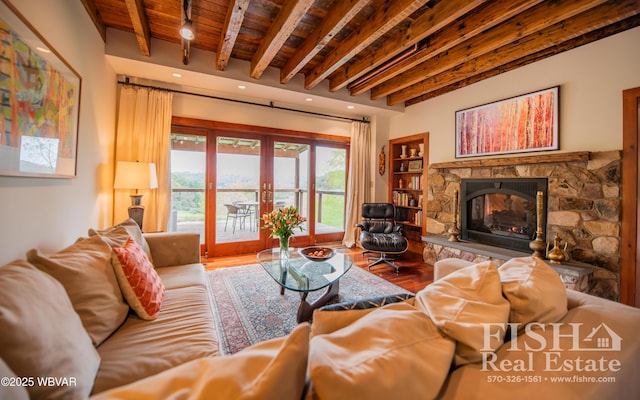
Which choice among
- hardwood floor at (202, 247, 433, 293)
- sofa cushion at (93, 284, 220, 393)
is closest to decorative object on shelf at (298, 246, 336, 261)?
hardwood floor at (202, 247, 433, 293)

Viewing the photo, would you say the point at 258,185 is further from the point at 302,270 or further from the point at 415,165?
the point at 415,165

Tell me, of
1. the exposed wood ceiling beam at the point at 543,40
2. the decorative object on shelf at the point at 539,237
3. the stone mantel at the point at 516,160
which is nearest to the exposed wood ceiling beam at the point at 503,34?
the exposed wood ceiling beam at the point at 543,40

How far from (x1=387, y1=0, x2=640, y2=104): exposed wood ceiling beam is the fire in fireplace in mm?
1387

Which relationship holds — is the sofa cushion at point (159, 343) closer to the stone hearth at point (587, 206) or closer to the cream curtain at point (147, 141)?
the cream curtain at point (147, 141)

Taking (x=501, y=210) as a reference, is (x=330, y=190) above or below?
A: above

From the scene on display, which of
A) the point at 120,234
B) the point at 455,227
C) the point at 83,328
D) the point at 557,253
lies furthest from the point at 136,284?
the point at 455,227

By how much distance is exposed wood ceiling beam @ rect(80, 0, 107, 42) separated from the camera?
2.22 m

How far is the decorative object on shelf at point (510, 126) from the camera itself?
2844 mm

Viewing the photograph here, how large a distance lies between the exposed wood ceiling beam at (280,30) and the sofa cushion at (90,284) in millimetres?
2268

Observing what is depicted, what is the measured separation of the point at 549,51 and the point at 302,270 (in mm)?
3593

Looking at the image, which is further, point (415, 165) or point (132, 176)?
point (415, 165)

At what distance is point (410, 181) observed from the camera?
4.84 meters

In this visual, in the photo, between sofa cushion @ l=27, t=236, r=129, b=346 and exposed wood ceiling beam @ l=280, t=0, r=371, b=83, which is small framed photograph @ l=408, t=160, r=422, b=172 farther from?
sofa cushion @ l=27, t=236, r=129, b=346

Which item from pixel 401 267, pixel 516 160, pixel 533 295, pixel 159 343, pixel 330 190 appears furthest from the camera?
pixel 330 190
